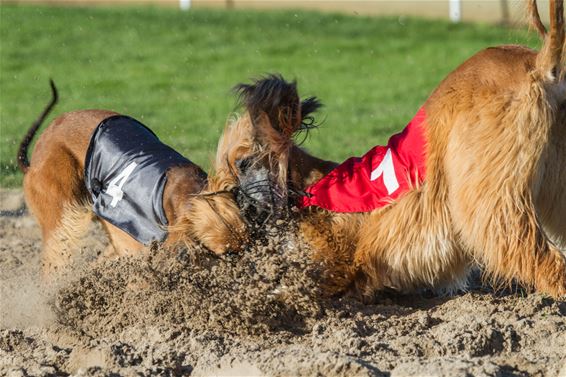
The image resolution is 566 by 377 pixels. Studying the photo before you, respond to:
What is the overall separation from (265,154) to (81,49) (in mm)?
12781

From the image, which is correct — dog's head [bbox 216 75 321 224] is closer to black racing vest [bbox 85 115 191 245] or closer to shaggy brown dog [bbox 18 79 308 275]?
shaggy brown dog [bbox 18 79 308 275]

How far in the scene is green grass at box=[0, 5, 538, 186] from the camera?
35.2 ft

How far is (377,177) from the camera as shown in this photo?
430cm

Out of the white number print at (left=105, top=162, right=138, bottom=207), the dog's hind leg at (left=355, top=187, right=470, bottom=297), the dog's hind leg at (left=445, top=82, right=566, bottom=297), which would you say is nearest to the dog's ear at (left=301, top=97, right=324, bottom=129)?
the dog's hind leg at (left=355, top=187, right=470, bottom=297)

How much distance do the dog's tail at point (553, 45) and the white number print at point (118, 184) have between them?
7.49 feet

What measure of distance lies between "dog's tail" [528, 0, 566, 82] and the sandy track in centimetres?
108

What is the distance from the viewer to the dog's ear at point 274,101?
14.2 feet

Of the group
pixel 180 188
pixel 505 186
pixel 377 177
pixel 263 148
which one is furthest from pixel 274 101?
pixel 505 186

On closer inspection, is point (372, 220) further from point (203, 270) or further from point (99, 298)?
point (99, 298)

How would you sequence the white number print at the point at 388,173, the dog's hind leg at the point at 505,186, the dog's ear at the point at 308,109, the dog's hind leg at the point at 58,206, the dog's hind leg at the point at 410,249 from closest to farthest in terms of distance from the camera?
the dog's hind leg at the point at 505,186
the dog's hind leg at the point at 410,249
the white number print at the point at 388,173
the dog's ear at the point at 308,109
the dog's hind leg at the point at 58,206

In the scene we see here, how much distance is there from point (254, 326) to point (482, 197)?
44.5 inches

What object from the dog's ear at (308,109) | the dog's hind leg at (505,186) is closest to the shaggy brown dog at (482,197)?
the dog's hind leg at (505,186)

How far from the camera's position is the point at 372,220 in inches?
168

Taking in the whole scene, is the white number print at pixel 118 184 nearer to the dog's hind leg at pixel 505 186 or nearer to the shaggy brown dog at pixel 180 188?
the shaggy brown dog at pixel 180 188
